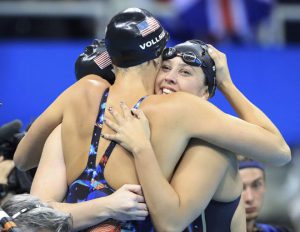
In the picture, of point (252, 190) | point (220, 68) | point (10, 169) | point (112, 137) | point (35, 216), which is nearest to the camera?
→ point (35, 216)

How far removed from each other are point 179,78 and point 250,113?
1.13 feet

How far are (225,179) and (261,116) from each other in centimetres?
32

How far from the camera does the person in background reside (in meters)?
5.34

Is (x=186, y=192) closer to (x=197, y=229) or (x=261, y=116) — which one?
(x=197, y=229)

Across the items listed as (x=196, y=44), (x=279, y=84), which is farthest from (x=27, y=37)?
(x=196, y=44)

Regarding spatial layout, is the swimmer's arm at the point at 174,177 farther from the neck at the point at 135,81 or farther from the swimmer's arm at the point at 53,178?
the swimmer's arm at the point at 53,178

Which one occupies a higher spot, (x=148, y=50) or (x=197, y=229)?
(x=148, y=50)

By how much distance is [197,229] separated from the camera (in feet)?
12.2

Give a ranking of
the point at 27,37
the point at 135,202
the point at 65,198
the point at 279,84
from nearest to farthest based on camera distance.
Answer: the point at 135,202 → the point at 65,198 → the point at 279,84 → the point at 27,37

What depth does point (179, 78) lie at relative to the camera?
3811 mm

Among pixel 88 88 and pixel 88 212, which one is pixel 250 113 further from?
pixel 88 212

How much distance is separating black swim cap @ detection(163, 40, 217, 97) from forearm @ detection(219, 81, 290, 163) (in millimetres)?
70

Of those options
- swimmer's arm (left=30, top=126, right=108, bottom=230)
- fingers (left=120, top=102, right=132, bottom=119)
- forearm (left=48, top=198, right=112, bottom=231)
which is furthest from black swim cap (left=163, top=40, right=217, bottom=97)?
forearm (left=48, top=198, right=112, bottom=231)

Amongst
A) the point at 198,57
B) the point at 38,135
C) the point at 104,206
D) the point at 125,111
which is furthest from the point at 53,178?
the point at 198,57
